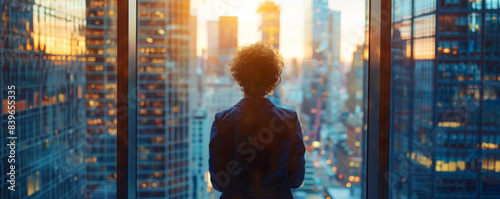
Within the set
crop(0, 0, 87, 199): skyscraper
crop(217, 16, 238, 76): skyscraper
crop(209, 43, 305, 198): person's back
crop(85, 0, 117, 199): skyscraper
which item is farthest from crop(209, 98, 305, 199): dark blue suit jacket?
crop(0, 0, 87, 199): skyscraper

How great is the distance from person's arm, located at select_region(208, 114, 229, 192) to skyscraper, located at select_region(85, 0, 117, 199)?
0.64 metres

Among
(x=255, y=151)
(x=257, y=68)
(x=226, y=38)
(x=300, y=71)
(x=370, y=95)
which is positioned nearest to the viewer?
(x=255, y=151)

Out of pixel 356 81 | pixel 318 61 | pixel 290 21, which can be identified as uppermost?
pixel 290 21

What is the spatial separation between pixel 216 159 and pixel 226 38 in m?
0.75

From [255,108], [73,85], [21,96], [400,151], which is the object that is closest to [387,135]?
[400,151]

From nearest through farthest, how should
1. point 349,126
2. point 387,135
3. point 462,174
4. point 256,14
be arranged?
1. point 387,135
2. point 462,174
3. point 256,14
4. point 349,126

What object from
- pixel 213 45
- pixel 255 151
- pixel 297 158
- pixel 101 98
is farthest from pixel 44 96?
pixel 297 158

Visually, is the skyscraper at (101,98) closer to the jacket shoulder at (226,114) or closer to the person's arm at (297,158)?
the jacket shoulder at (226,114)

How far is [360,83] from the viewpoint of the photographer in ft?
5.24

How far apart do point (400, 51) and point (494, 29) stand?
499 mm

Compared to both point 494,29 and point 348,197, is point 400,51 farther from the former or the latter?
point 348,197

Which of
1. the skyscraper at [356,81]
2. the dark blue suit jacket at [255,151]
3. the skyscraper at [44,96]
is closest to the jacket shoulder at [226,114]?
the dark blue suit jacket at [255,151]

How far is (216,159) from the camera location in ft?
3.65

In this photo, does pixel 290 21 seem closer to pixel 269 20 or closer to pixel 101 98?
pixel 269 20
